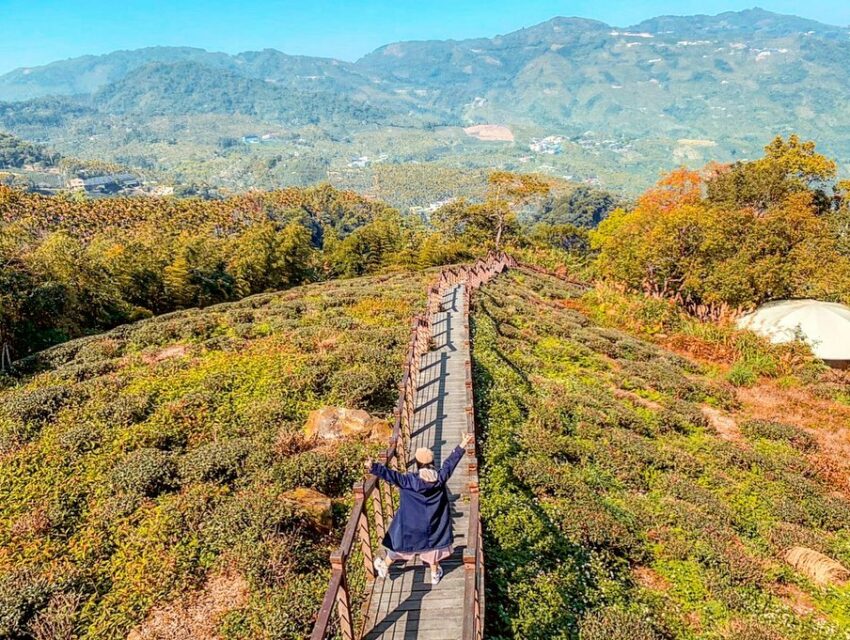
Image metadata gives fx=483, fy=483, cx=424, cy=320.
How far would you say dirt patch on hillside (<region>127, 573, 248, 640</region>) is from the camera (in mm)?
7043

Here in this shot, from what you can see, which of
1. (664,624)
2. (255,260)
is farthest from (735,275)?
(255,260)

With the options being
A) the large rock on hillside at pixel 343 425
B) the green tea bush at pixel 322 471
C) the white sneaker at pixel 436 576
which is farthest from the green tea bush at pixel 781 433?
the white sneaker at pixel 436 576

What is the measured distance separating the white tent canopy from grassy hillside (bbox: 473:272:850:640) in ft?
10.0

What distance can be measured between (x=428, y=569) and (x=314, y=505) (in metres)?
3.07

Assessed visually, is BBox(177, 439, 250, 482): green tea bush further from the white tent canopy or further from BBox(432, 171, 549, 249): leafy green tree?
BBox(432, 171, 549, 249): leafy green tree

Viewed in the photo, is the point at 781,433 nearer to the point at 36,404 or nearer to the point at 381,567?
the point at 381,567

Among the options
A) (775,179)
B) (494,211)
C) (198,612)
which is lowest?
(198,612)

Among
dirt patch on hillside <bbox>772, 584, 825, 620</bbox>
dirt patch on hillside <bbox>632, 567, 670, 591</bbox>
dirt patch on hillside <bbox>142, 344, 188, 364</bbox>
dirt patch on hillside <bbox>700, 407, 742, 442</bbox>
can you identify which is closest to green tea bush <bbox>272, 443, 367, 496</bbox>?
dirt patch on hillside <bbox>632, 567, 670, 591</bbox>

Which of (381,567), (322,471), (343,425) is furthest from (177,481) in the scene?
(381,567)

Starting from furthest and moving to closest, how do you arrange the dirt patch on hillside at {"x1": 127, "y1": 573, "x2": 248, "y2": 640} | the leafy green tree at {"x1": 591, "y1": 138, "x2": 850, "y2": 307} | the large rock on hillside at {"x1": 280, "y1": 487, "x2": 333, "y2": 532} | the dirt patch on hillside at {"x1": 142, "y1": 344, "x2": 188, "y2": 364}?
the leafy green tree at {"x1": 591, "y1": 138, "x2": 850, "y2": 307}
the dirt patch on hillside at {"x1": 142, "y1": 344, "x2": 188, "y2": 364}
the large rock on hillside at {"x1": 280, "y1": 487, "x2": 333, "y2": 532}
the dirt patch on hillside at {"x1": 127, "y1": 573, "x2": 248, "y2": 640}

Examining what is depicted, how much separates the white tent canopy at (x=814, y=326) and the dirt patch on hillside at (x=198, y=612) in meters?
28.2

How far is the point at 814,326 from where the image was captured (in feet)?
83.5

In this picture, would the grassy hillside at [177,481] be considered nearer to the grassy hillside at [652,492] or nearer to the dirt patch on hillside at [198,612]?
the dirt patch on hillside at [198,612]

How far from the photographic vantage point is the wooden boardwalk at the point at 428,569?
6352 mm
